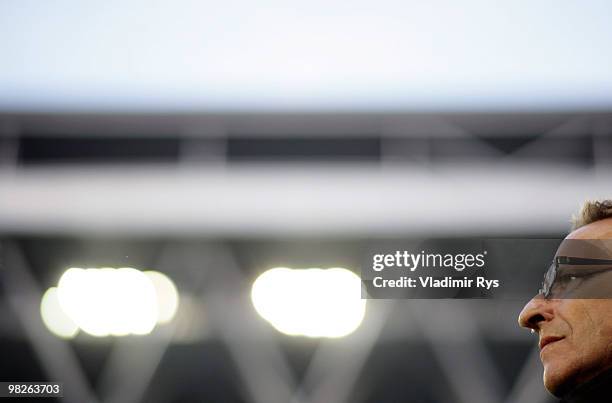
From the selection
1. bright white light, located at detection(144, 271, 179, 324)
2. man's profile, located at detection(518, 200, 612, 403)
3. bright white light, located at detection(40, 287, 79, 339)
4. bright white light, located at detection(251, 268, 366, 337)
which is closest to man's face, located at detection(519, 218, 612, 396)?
man's profile, located at detection(518, 200, 612, 403)

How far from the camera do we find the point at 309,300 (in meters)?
1.17

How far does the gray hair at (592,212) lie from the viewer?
39.3 inches

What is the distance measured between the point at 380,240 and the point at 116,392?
1.97 ft

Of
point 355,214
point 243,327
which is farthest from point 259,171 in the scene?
point 243,327

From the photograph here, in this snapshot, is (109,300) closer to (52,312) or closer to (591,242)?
(52,312)

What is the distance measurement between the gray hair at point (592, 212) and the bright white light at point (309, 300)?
39cm

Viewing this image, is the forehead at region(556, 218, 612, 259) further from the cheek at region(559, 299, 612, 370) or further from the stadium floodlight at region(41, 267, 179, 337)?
the stadium floodlight at region(41, 267, 179, 337)

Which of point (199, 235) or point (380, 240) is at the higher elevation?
point (199, 235)

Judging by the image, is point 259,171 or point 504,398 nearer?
point 259,171

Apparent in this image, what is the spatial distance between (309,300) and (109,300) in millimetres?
389

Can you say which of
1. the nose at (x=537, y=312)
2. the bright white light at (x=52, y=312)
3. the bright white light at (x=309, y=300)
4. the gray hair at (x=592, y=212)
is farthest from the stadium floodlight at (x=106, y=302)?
the gray hair at (x=592, y=212)

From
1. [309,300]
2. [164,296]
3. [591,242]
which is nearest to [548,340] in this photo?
[591,242]

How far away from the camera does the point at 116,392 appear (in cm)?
117

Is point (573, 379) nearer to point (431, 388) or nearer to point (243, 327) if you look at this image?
point (431, 388)
